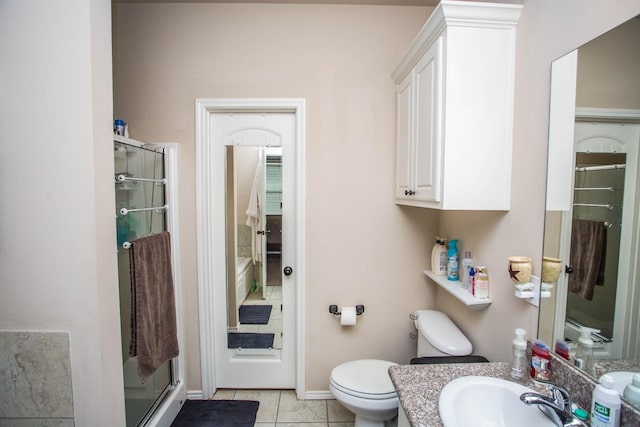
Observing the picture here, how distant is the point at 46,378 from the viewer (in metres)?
1.15

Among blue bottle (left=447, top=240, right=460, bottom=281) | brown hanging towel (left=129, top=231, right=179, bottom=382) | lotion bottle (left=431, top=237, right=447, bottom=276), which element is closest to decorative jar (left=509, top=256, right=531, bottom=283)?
blue bottle (left=447, top=240, right=460, bottom=281)

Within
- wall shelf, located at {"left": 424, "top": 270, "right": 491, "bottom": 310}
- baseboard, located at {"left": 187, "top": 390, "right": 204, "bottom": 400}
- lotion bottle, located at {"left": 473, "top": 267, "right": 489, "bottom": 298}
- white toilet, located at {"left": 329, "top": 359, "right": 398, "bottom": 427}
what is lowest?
baseboard, located at {"left": 187, "top": 390, "right": 204, "bottom": 400}

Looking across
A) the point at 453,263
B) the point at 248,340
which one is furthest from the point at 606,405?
the point at 248,340

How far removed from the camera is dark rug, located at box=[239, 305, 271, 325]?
2.15m

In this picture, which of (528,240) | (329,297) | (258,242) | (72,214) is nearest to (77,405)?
(72,214)

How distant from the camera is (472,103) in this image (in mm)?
1293

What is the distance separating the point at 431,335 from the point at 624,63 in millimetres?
1418

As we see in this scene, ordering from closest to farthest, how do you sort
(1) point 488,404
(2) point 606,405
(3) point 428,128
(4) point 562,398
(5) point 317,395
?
(2) point 606,405 < (4) point 562,398 < (1) point 488,404 < (3) point 428,128 < (5) point 317,395

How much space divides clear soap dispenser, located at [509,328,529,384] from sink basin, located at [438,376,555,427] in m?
0.09

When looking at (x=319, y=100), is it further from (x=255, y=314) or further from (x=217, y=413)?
(x=217, y=413)

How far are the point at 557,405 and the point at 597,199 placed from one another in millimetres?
643

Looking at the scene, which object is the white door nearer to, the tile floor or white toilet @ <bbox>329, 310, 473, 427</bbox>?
the tile floor

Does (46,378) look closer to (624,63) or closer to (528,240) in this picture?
(528,240)

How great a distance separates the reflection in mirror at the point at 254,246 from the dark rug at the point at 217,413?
377mm
